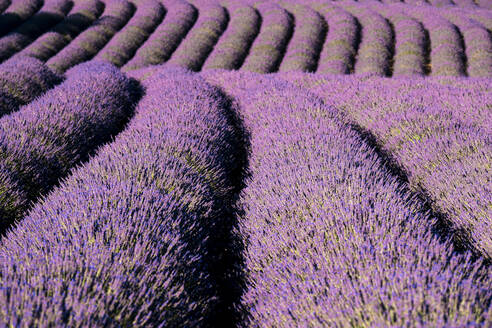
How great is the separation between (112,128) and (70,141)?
1.05 metres

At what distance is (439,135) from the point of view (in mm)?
3979

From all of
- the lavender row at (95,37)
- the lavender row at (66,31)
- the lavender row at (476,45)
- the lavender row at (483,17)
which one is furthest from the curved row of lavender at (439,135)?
the lavender row at (483,17)

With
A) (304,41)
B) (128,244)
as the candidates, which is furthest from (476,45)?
(128,244)

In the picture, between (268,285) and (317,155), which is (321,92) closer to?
(317,155)

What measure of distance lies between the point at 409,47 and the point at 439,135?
11.1 metres

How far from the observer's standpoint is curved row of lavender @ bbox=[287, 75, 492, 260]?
9.49ft

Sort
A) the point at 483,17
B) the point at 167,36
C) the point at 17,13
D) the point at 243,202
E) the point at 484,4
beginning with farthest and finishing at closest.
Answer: the point at 484,4 → the point at 483,17 → the point at 17,13 → the point at 167,36 → the point at 243,202

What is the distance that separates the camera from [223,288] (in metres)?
2.95

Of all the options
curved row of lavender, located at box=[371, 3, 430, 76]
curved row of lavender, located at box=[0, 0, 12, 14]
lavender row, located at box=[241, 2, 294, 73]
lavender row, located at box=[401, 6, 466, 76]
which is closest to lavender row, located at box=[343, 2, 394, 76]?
curved row of lavender, located at box=[371, 3, 430, 76]

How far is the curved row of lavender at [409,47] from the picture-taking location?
11.7 m

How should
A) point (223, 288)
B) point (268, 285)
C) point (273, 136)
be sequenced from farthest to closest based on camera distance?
point (273, 136)
point (223, 288)
point (268, 285)

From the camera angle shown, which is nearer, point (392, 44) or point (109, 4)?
point (392, 44)

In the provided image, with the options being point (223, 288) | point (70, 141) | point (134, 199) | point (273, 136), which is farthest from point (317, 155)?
point (70, 141)

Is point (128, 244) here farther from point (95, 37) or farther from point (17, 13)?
point (17, 13)
